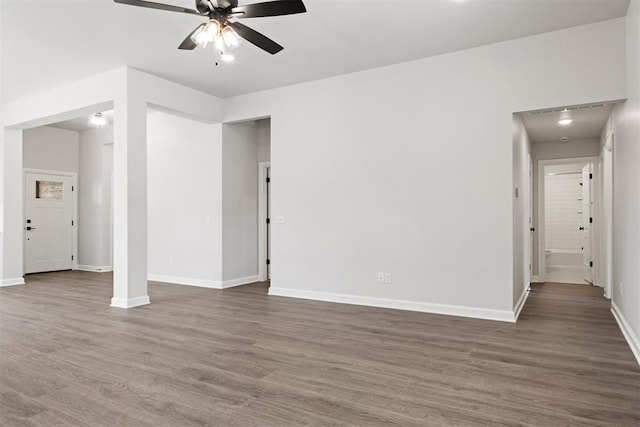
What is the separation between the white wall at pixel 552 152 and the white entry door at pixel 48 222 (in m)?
9.58

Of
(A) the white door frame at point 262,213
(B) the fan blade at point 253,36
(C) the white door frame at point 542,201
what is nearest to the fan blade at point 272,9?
(B) the fan blade at point 253,36

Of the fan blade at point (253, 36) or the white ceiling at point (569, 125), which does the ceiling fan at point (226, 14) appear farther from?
the white ceiling at point (569, 125)

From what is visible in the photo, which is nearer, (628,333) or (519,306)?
(628,333)

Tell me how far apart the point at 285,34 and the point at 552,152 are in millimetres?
5733

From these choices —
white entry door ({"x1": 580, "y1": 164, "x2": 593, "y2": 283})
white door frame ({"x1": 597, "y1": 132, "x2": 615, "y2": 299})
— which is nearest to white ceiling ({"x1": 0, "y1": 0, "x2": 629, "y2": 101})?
white door frame ({"x1": 597, "y1": 132, "x2": 615, "y2": 299})

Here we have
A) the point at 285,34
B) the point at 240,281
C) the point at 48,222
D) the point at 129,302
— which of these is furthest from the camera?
the point at 48,222

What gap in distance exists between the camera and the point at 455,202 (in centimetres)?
463

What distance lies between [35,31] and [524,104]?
5.15 metres

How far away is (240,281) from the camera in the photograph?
22.1 ft

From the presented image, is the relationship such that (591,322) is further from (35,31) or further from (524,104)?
(35,31)

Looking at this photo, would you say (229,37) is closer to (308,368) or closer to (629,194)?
(308,368)

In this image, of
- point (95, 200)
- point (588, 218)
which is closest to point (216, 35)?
point (95, 200)

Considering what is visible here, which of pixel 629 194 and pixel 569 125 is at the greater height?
pixel 569 125

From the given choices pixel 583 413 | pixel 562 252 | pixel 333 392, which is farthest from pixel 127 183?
pixel 562 252
